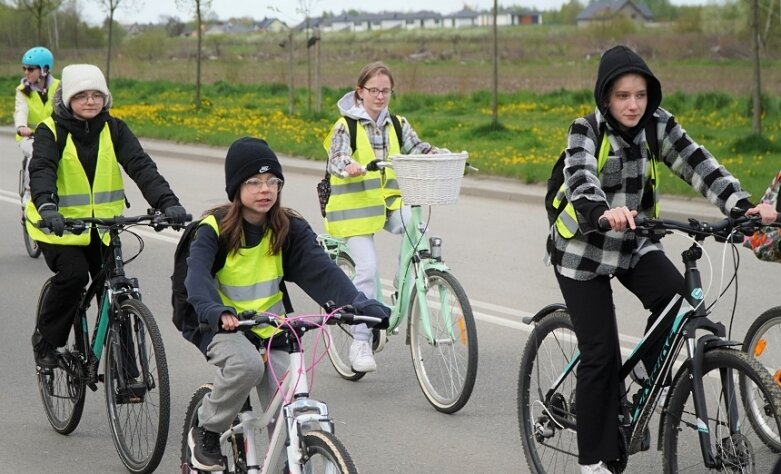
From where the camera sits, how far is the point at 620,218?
427 cm

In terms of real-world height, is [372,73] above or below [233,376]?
above

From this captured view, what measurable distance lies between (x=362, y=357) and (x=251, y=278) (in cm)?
251

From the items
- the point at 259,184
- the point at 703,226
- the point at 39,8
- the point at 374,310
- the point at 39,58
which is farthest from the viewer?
the point at 39,8

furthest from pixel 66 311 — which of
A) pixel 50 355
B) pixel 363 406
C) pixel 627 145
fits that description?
pixel 627 145

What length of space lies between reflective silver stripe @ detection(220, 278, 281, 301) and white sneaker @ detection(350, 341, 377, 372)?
2431 mm

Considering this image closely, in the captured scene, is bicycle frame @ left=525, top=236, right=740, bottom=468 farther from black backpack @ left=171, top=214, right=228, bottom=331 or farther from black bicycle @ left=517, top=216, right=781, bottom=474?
black backpack @ left=171, top=214, right=228, bottom=331

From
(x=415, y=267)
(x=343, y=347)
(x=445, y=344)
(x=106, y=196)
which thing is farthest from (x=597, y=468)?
(x=343, y=347)

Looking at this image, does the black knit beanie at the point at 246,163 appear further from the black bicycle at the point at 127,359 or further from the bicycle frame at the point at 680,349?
the bicycle frame at the point at 680,349

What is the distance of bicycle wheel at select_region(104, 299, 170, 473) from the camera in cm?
549

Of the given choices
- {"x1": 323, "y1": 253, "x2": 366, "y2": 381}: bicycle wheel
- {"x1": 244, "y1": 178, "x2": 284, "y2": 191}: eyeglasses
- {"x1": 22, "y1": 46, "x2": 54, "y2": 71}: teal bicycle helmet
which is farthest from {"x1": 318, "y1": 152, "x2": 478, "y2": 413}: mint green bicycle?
{"x1": 22, "y1": 46, "x2": 54, "y2": 71}: teal bicycle helmet

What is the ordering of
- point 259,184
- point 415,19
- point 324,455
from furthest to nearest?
point 415,19, point 259,184, point 324,455

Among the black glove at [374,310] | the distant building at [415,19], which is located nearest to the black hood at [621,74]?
the black glove at [374,310]

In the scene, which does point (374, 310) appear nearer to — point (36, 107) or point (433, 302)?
point (433, 302)

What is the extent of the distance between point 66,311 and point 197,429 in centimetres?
182
